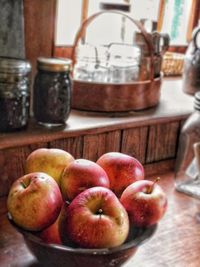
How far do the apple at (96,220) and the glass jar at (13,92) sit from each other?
1.11ft

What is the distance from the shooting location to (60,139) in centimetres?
105

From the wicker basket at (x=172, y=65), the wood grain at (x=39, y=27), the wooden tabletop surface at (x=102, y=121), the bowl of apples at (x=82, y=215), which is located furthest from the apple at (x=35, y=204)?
the wicker basket at (x=172, y=65)

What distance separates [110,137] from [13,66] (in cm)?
30

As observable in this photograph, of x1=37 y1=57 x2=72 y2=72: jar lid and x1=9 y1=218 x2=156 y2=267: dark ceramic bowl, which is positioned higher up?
x1=37 y1=57 x2=72 y2=72: jar lid

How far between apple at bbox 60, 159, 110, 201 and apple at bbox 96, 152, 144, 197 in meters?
0.03

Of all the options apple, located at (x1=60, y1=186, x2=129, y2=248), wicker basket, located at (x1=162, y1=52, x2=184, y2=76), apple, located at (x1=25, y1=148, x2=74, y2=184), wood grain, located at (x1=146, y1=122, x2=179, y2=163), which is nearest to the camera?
apple, located at (x1=60, y1=186, x2=129, y2=248)

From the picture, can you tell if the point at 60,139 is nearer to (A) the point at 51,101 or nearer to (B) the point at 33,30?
(A) the point at 51,101

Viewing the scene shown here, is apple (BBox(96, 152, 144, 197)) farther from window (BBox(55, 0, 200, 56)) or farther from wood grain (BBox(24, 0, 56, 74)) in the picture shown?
window (BBox(55, 0, 200, 56))

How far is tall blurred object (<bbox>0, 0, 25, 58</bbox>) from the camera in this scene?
1058mm

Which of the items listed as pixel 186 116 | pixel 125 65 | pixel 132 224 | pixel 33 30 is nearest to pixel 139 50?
pixel 125 65

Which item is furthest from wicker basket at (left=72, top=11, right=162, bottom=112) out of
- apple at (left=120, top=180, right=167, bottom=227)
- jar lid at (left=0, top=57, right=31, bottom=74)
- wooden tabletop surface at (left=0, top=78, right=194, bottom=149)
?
apple at (left=120, top=180, right=167, bottom=227)

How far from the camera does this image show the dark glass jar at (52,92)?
1035mm

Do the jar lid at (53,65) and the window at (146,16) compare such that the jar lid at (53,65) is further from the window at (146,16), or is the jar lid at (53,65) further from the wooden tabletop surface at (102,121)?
the window at (146,16)

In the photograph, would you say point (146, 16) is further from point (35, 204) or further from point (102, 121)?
point (35, 204)
